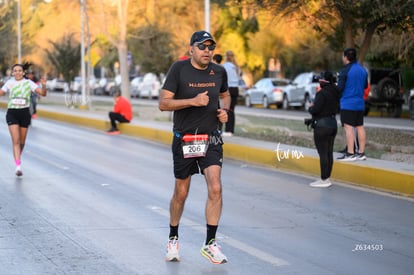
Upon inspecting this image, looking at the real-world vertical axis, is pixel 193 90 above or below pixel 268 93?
above

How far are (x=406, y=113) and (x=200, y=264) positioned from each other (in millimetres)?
27705

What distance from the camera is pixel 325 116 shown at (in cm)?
1226

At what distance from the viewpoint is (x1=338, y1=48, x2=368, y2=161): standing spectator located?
13742mm

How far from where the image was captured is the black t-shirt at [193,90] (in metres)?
7.29

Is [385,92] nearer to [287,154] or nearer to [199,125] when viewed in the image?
[287,154]

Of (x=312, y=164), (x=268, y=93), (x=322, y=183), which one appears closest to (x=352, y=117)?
(x=312, y=164)

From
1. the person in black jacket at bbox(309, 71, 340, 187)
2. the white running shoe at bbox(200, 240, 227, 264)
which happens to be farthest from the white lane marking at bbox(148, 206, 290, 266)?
the person in black jacket at bbox(309, 71, 340, 187)

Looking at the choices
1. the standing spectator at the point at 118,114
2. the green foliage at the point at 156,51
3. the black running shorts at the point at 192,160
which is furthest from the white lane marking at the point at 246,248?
the green foliage at the point at 156,51

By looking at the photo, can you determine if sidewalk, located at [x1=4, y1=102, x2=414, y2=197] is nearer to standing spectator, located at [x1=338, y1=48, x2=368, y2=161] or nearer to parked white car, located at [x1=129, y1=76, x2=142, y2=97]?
standing spectator, located at [x1=338, y1=48, x2=368, y2=161]

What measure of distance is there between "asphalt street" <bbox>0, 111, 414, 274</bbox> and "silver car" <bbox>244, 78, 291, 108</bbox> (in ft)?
79.8

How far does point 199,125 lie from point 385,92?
83.9 feet

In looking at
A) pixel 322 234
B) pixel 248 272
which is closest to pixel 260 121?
pixel 322 234

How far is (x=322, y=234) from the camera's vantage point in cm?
883

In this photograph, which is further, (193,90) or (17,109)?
(17,109)
